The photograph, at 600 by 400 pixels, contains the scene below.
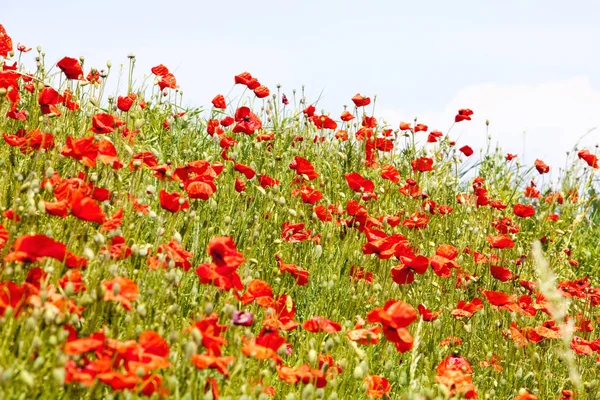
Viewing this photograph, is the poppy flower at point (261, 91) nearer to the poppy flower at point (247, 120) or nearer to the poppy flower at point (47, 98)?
the poppy flower at point (247, 120)

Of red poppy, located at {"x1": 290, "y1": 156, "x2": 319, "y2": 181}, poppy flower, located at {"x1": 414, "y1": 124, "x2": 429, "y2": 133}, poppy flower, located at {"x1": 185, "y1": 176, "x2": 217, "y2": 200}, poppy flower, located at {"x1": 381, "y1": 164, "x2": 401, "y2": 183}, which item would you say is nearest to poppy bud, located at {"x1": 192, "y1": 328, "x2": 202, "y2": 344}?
poppy flower, located at {"x1": 185, "y1": 176, "x2": 217, "y2": 200}

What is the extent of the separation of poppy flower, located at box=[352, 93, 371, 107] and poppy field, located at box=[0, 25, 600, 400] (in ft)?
0.06

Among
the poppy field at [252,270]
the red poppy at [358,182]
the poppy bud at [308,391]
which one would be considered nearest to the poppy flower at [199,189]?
the poppy field at [252,270]

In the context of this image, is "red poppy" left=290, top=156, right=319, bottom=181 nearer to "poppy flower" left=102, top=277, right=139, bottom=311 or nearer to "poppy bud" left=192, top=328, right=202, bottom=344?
"poppy flower" left=102, top=277, right=139, bottom=311

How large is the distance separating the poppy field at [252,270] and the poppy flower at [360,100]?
0.02 meters

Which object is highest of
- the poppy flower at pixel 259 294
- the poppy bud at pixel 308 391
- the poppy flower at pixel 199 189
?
the poppy flower at pixel 199 189

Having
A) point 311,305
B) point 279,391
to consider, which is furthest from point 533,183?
point 279,391

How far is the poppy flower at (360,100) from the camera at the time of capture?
602cm

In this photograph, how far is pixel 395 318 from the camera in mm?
2430

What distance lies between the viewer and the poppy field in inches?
85.9

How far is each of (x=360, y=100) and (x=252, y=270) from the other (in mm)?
2863

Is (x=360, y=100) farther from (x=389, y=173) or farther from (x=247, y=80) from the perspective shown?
(x=389, y=173)

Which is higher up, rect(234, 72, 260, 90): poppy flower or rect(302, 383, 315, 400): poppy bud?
rect(234, 72, 260, 90): poppy flower

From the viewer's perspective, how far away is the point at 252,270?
137 inches
